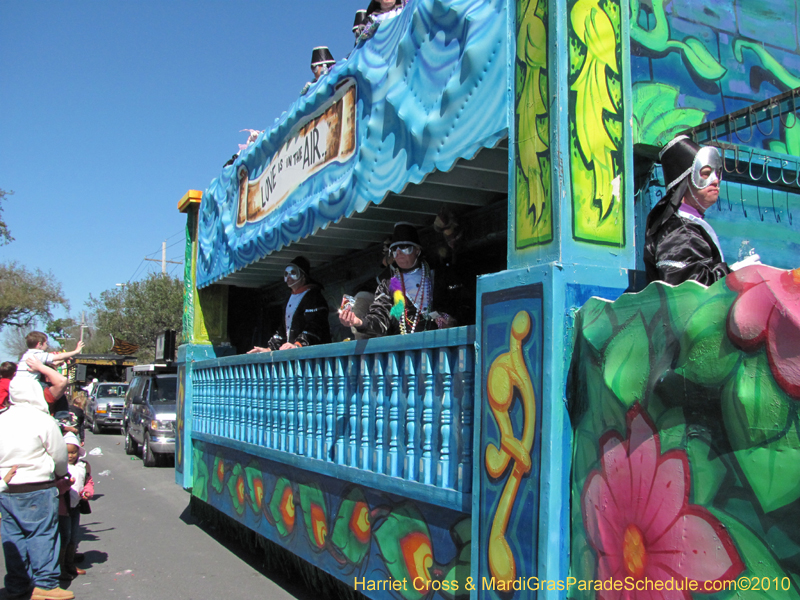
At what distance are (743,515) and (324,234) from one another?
14.3 feet

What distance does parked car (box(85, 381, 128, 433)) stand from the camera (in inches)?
890

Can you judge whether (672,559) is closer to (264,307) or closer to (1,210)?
(264,307)

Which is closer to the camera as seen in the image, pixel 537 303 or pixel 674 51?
pixel 537 303

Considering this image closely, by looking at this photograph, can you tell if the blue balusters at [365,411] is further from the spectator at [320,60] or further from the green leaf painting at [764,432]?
the spectator at [320,60]

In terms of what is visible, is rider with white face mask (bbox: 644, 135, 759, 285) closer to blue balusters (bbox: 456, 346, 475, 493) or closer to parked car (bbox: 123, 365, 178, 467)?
blue balusters (bbox: 456, 346, 475, 493)

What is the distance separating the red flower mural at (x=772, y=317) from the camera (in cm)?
175

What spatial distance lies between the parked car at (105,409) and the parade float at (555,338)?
19.4 metres

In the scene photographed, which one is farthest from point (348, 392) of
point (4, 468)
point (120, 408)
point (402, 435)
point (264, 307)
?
point (120, 408)

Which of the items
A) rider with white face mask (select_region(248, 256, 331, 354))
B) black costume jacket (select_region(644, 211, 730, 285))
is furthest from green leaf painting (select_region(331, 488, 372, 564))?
black costume jacket (select_region(644, 211, 730, 285))

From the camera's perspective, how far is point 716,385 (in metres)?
1.98

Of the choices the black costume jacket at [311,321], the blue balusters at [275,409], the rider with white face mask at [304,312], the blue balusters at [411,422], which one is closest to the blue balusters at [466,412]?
the blue balusters at [411,422]

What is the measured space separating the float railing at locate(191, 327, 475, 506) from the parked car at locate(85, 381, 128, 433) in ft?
60.6

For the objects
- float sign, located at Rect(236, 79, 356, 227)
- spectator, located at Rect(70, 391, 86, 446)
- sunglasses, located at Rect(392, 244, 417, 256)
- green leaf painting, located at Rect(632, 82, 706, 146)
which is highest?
float sign, located at Rect(236, 79, 356, 227)

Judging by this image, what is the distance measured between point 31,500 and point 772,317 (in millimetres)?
4932
